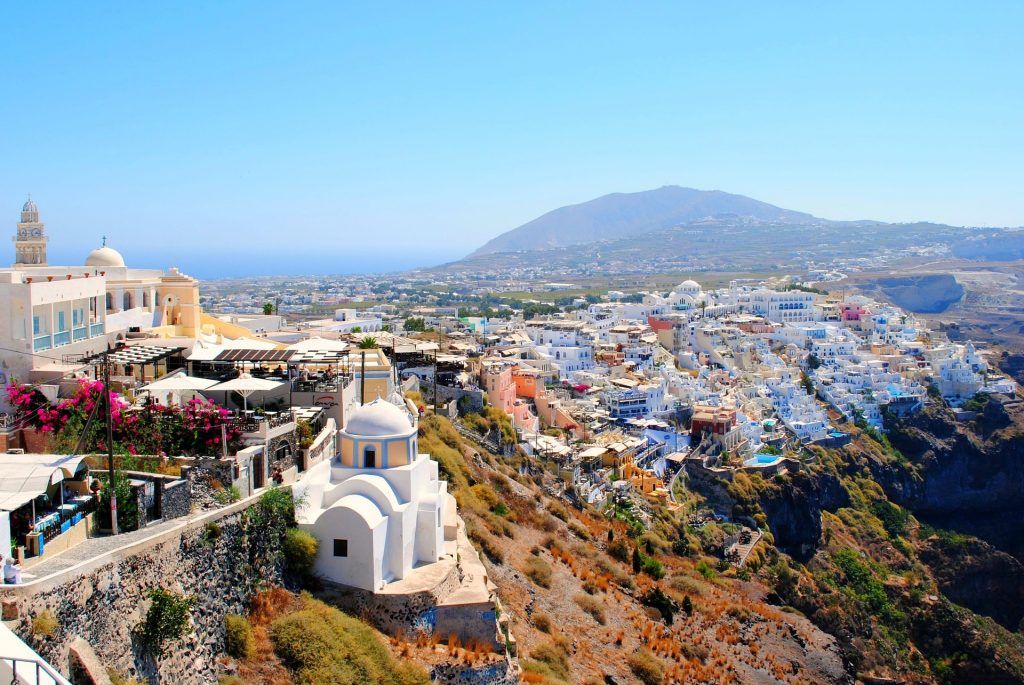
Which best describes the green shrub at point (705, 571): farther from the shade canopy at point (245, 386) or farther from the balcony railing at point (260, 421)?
the balcony railing at point (260, 421)

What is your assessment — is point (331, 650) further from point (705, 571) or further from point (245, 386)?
point (705, 571)

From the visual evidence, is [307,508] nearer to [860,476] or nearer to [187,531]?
[187,531]

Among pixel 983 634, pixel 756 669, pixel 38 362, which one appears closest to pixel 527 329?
pixel 983 634

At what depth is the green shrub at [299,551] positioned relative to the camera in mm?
12703

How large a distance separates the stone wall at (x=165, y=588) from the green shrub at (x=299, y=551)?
23cm

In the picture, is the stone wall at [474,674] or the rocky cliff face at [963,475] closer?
the stone wall at [474,674]

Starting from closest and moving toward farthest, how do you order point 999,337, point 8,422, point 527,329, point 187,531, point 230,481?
point 187,531 < point 230,481 < point 8,422 < point 527,329 < point 999,337

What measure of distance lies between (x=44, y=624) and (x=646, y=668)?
40.5ft

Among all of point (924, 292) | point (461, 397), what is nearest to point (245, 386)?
point (461, 397)

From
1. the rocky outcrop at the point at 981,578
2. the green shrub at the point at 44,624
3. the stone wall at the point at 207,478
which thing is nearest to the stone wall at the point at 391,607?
the stone wall at the point at 207,478

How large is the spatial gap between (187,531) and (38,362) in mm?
7339

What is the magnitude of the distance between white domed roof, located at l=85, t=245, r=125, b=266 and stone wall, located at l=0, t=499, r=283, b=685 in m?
14.4

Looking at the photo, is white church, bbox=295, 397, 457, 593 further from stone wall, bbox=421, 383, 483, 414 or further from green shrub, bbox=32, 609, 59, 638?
stone wall, bbox=421, 383, 483, 414

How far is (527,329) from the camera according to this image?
59.8 metres
